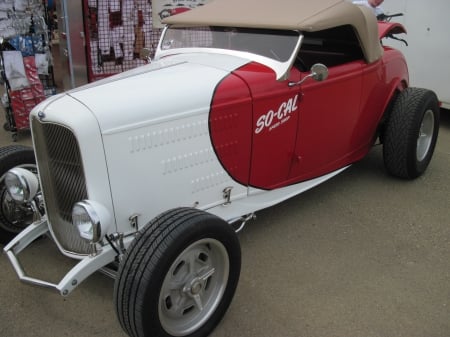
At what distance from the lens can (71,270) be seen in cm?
242

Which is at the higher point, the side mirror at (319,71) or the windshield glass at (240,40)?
the windshield glass at (240,40)

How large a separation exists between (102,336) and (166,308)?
0.44 m

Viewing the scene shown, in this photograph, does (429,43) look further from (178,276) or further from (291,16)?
(178,276)

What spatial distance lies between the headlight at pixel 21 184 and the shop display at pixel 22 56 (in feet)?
10.2

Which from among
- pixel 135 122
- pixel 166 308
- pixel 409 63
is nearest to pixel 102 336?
pixel 166 308

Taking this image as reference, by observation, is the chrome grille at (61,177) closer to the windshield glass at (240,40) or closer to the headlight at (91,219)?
the headlight at (91,219)

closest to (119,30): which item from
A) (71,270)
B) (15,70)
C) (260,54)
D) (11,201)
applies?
(15,70)

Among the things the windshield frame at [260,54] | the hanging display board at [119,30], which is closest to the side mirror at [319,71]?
the windshield frame at [260,54]

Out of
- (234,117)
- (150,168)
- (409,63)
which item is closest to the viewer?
(150,168)

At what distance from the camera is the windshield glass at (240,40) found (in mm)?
3258

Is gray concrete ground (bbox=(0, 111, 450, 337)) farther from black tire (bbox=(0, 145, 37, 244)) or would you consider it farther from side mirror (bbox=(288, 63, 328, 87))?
side mirror (bbox=(288, 63, 328, 87))

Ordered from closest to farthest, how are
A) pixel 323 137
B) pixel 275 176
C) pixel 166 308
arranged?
pixel 166 308, pixel 275 176, pixel 323 137

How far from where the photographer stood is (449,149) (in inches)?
214

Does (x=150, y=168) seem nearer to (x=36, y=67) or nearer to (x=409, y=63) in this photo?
(x=36, y=67)
